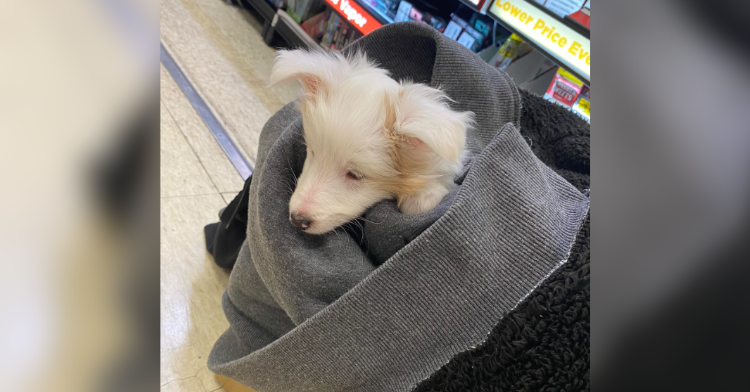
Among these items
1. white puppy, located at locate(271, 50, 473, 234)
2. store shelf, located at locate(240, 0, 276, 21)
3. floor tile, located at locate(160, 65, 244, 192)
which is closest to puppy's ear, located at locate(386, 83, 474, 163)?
white puppy, located at locate(271, 50, 473, 234)

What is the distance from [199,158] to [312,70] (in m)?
0.85

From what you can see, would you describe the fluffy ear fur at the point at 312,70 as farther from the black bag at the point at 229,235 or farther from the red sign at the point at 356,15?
the red sign at the point at 356,15

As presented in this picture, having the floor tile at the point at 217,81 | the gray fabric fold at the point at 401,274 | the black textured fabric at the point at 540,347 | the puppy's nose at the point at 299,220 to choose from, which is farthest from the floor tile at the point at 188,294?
the black textured fabric at the point at 540,347

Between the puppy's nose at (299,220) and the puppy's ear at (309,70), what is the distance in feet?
1.10

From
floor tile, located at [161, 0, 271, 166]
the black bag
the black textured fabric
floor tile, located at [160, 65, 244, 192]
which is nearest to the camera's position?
the black textured fabric

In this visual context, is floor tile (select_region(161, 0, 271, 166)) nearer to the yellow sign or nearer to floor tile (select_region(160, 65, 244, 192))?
floor tile (select_region(160, 65, 244, 192))

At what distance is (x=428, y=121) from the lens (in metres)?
0.94

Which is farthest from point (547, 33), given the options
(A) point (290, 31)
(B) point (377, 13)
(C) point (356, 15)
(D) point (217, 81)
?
(A) point (290, 31)

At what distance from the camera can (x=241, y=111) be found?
2117mm

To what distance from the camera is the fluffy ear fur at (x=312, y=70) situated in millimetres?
1085

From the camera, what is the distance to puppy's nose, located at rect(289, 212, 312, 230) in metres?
0.91
